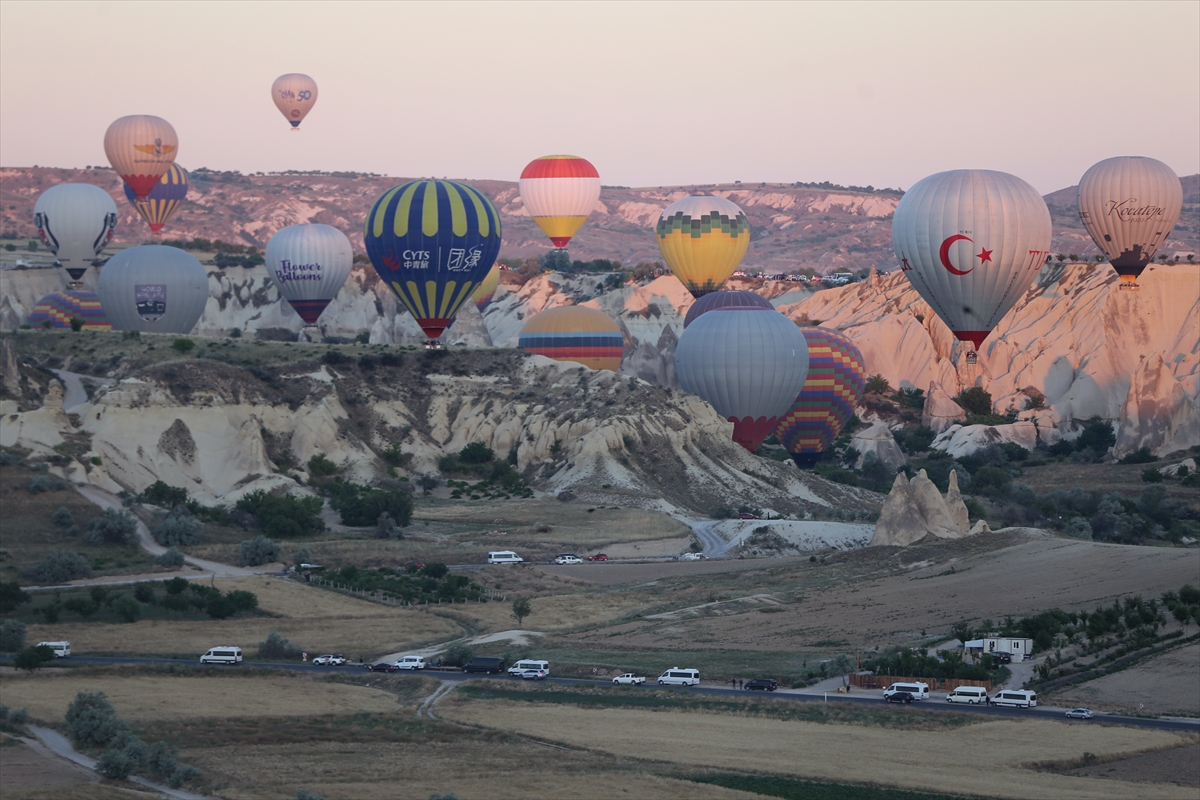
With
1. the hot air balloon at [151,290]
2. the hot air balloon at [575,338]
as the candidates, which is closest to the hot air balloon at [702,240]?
the hot air balloon at [575,338]

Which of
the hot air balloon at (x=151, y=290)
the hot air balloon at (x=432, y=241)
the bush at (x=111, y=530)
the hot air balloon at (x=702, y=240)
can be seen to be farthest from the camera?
the hot air balloon at (x=702, y=240)

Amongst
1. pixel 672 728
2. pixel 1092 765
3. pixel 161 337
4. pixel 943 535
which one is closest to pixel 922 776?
pixel 1092 765

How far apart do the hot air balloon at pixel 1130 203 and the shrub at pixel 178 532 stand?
59602 millimetres

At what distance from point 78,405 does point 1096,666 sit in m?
49.0

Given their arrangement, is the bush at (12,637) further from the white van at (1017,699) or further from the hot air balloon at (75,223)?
the hot air balloon at (75,223)

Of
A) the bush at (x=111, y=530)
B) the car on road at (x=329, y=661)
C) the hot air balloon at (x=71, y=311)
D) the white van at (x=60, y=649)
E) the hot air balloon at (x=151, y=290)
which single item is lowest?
the car on road at (x=329, y=661)

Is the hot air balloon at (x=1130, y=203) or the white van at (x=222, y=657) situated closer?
Result: the white van at (x=222, y=657)

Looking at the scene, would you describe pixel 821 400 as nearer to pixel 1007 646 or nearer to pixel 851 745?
pixel 1007 646

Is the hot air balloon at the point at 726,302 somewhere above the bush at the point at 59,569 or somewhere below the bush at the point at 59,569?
above

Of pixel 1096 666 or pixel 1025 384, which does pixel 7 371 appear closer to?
pixel 1096 666

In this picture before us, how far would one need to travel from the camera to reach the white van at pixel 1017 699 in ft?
139

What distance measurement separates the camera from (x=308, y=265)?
101m

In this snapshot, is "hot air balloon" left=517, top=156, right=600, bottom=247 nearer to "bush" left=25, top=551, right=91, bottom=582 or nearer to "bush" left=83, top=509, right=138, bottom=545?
"bush" left=83, top=509, right=138, bottom=545

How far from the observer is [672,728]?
136ft
